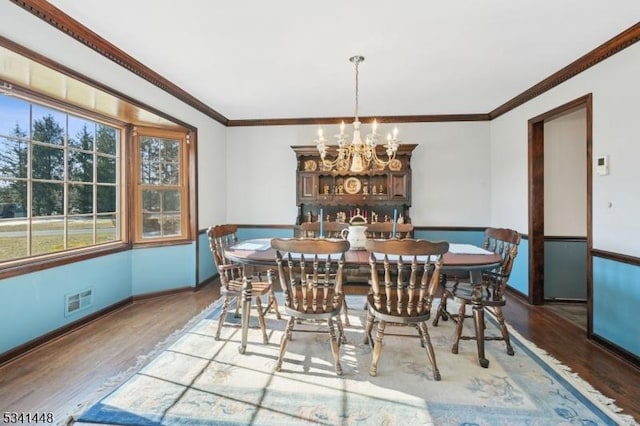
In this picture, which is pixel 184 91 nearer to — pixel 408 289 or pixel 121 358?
pixel 121 358

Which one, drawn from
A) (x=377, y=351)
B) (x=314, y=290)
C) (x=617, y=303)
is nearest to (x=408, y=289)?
(x=377, y=351)

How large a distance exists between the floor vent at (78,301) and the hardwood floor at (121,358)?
0.64 feet

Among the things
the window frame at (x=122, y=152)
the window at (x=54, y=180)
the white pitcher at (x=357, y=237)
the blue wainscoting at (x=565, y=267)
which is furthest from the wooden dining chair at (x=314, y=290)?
the blue wainscoting at (x=565, y=267)

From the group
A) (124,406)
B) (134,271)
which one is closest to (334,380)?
(124,406)

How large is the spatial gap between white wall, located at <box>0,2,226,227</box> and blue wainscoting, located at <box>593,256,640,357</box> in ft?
14.4

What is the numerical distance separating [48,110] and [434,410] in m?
3.89

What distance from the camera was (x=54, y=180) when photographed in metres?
2.96

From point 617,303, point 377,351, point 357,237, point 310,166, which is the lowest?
point 377,351

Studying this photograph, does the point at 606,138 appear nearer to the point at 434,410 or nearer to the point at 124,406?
the point at 434,410

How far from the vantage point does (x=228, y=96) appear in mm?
3889

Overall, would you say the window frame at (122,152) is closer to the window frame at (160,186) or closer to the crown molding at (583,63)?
the window frame at (160,186)

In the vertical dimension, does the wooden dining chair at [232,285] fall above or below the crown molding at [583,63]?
below

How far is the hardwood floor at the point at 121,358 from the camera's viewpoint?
1903 mm

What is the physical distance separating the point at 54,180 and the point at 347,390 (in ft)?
10.5
